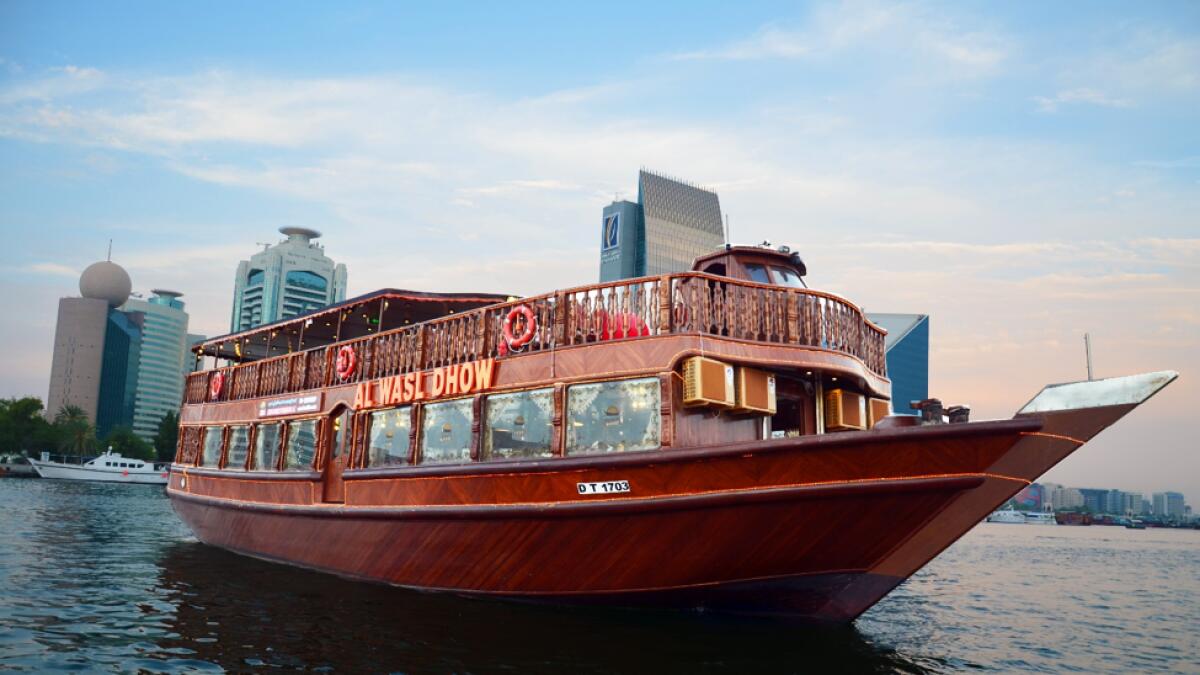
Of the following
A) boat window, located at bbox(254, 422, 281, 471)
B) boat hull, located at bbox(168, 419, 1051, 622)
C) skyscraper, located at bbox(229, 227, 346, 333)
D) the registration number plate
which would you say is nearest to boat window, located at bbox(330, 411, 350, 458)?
boat window, located at bbox(254, 422, 281, 471)

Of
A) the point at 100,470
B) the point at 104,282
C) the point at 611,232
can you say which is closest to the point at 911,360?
the point at 611,232

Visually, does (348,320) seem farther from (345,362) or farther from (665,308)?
(665,308)

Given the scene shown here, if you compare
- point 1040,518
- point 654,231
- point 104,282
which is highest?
point 654,231

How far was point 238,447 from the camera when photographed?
54.2 ft

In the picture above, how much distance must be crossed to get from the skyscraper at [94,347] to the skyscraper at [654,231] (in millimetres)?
84286

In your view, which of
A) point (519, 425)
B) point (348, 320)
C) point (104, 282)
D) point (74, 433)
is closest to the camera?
point (519, 425)

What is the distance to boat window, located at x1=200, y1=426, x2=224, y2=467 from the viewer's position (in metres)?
17.4

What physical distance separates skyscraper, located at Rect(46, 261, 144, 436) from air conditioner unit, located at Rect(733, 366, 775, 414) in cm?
14933

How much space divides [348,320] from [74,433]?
89.7m

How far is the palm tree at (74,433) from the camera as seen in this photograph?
8744 centimetres

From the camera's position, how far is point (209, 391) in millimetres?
18312

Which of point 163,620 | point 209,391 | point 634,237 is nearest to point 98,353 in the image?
point 634,237

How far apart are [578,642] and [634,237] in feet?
439

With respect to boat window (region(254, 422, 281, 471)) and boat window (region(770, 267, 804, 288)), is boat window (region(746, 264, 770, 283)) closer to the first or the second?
boat window (region(770, 267, 804, 288))
